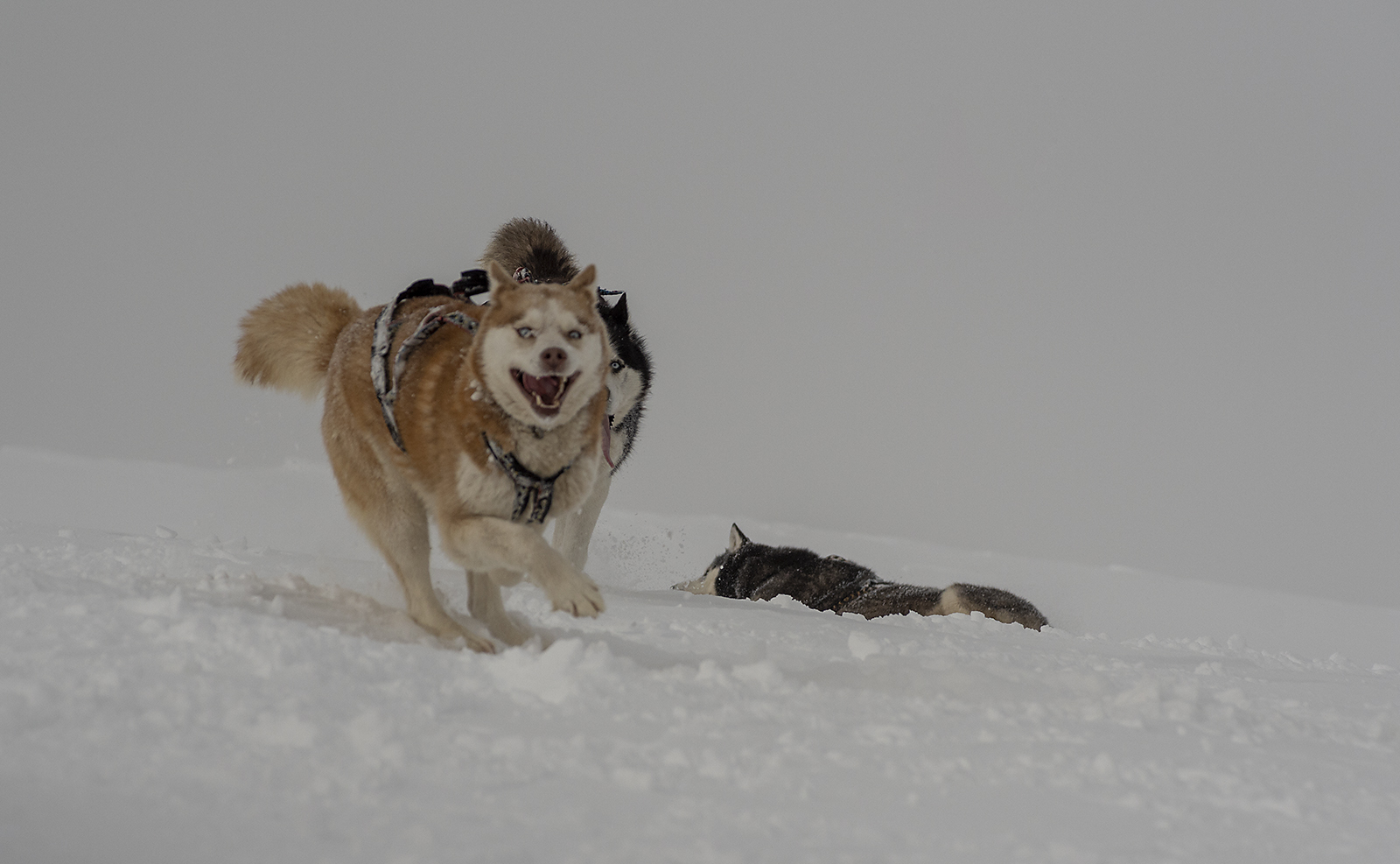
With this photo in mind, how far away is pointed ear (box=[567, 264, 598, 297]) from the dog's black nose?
1.32 feet

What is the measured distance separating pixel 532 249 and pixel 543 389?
7.91 ft

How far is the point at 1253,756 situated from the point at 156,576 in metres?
3.80

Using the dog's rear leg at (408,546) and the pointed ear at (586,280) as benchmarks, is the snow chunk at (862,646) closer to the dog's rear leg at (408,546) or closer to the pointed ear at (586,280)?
the dog's rear leg at (408,546)

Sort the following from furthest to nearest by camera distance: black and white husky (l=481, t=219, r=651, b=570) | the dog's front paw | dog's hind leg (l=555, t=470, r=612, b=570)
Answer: dog's hind leg (l=555, t=470, r=612, b=570) < black and white husky (l=481, t=219, r=651, b=570) < the dog's front paw

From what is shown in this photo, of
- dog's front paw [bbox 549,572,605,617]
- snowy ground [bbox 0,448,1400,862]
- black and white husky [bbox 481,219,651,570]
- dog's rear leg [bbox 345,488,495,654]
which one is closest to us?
snowy ground [bbox 0,448,1400,862]

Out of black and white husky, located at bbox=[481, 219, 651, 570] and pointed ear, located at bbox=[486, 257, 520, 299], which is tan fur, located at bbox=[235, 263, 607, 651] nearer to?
pointed ear, located at bbox=[486, 257, 520, 299]

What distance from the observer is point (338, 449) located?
387cm

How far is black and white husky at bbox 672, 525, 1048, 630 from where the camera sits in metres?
6.18

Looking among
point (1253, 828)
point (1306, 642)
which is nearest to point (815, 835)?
point (1253, 828)

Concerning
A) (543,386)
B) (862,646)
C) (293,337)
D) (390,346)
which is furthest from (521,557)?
(293,337)

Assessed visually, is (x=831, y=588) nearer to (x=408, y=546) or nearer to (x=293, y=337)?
(x=408, y=546)

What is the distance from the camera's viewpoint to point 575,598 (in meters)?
3.04

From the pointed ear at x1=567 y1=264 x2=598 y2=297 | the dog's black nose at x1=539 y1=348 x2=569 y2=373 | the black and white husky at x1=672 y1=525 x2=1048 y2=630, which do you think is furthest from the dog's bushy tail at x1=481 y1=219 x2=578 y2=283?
the black and white husky at x1=672 y1=525 x2=1048 y2=630

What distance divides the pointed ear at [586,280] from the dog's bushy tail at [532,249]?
1.92 metres
